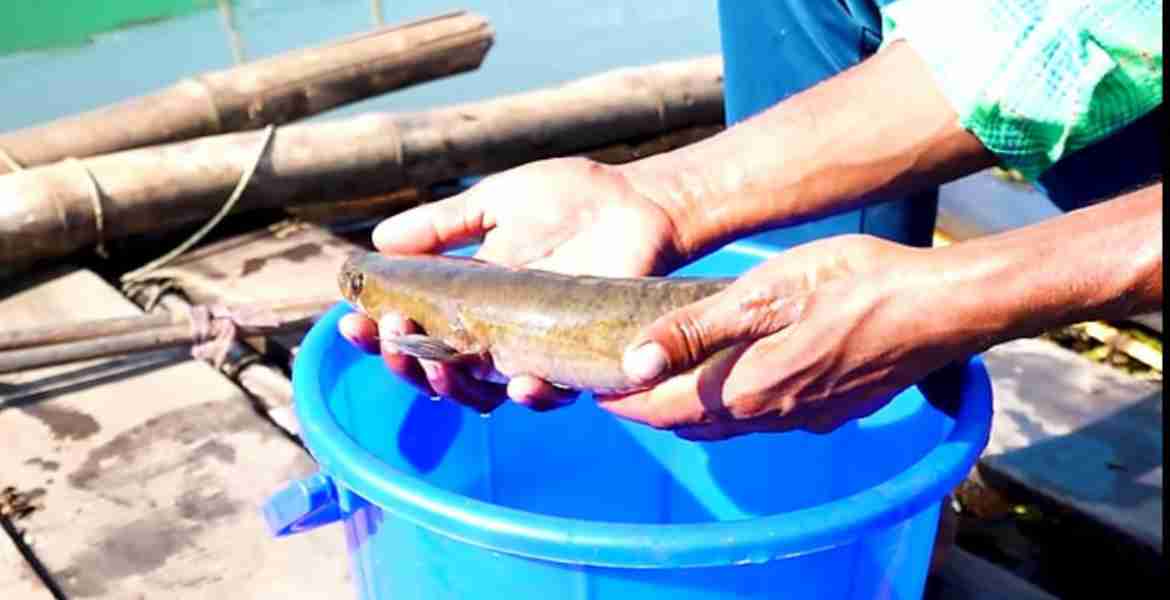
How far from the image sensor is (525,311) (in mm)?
1994

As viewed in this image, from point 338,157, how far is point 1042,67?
117 inches

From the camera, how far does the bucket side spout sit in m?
1.86

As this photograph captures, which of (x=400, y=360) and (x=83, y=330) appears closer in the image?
(x=400, y=360)

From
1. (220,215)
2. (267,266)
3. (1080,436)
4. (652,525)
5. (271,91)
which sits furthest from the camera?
(271,91)

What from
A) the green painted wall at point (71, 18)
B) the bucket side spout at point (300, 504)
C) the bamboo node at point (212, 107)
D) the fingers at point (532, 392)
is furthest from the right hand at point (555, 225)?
the green painted wall at point (71, 18)

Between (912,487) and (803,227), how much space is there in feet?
4.11

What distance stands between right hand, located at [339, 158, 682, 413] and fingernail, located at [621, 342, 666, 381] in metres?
0.54

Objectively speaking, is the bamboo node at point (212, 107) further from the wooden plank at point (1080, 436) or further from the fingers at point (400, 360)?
the fingers at point (400, 360)

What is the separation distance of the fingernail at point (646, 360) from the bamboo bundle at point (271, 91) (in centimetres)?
323

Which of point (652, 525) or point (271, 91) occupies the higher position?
point (652, 525)

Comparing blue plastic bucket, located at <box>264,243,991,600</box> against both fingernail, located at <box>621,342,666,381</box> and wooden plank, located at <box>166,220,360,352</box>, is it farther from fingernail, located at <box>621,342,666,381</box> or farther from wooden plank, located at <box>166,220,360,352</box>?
wooden plank, located at <box>166,220,360,352</box>

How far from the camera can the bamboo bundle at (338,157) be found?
13.3 feet

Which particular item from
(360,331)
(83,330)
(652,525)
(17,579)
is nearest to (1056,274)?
(652,525)

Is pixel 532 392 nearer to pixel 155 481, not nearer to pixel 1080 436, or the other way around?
pixel 155 481
